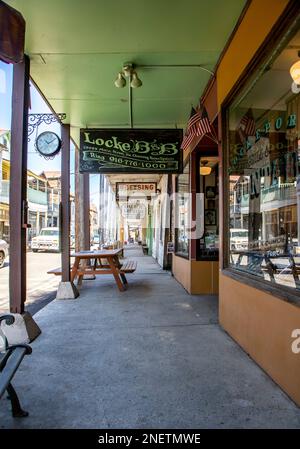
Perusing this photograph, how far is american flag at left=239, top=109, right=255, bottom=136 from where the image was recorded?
3970mm

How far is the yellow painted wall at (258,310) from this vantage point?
92.1 inches

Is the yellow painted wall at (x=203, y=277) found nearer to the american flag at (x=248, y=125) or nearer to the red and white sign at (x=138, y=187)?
the american flag at (x=248, y=125)

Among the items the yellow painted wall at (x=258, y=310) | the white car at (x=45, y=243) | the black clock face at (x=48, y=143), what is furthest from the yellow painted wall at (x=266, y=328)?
the white car at (x=45, y=243)

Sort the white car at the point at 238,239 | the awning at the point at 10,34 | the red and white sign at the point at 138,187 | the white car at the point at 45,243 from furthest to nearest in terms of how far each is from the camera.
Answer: the white car at the point at 45,243
the red and white sign at the point at 138,187
the white car at the point at 238,239
the awning at the point at 10,34

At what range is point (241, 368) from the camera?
2.81m

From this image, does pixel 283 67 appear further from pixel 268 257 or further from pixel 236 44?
pixel 268 257

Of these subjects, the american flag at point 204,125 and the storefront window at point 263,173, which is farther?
the american flag at point 204,125

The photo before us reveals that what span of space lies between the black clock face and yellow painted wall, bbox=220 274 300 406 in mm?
3472

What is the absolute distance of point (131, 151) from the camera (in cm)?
554

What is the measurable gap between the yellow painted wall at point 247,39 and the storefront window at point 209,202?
222 centimetres

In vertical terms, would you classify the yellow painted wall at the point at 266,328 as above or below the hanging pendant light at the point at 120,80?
below

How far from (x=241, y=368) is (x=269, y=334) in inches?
16.4

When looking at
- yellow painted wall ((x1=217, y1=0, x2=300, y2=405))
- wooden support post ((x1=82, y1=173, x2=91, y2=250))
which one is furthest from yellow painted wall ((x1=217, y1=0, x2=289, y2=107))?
wooden support post ((x1=82, y1=173, x2=91, y2=250))
